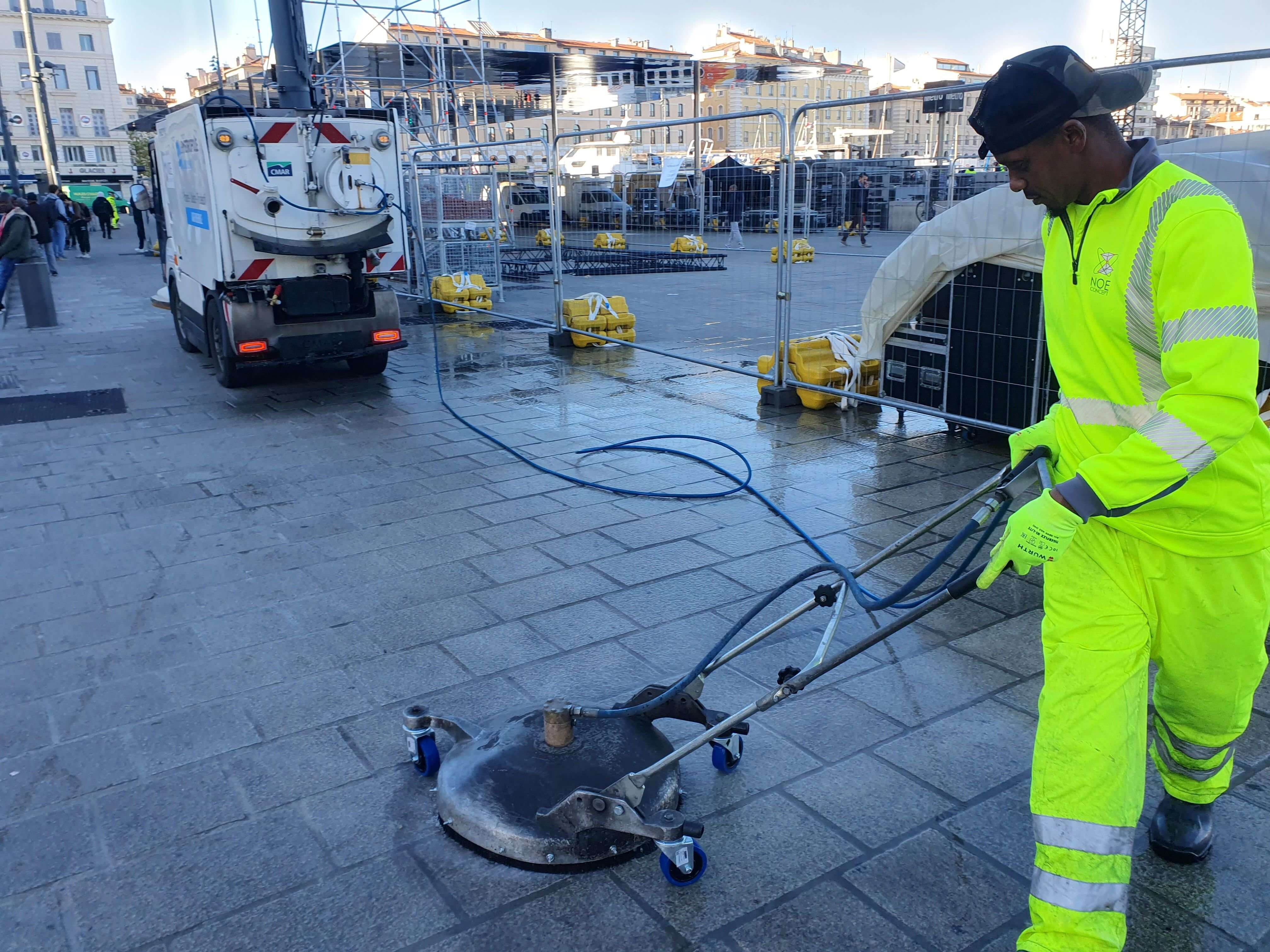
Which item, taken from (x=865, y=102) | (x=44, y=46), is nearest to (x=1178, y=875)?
(x=865, y=102)

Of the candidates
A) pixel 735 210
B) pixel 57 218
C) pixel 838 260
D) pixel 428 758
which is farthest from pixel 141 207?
pixel 428 758

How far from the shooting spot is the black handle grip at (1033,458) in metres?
2.34

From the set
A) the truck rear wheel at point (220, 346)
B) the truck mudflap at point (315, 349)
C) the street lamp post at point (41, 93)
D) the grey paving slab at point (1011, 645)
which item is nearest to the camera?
the grey paving slab at point (1011, 645)

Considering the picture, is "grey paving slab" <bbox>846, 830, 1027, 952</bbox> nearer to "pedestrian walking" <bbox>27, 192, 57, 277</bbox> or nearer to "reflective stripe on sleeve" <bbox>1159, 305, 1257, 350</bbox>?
"reflective stripe on sleeve" <bbox>1159, 305, 1257, 350</bbox>

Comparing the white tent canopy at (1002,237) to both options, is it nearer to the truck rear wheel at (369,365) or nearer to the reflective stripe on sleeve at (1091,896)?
the reflective stripe on sleeve at (1091,896)

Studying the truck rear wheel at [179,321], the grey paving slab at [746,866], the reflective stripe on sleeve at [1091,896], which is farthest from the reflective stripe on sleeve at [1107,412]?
the truck rear wheel at [179,321]

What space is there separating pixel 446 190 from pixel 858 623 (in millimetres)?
12629

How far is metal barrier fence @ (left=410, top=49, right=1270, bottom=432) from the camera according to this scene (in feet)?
20.1

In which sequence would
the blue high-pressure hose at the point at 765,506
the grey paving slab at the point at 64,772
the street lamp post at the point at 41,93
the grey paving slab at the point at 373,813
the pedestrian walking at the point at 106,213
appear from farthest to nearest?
the pedestrian walking at the point at 106,213
the street lamp post at the point at 41,93
the grey paving slab at the point at 64,772
the grey paving slab at the point at 373,813
the blue high-pressure hose at the point at 765,506

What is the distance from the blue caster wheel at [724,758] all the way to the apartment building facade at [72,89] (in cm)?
9218

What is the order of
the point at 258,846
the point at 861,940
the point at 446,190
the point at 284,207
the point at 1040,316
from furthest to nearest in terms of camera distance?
1. the point at 446,190
2. the point at 284,207
3. the point at 1040,316
4. the point at 258,846
5. the point at 861,940

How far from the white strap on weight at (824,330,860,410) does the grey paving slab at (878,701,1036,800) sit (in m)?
4.69

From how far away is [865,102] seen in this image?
6680 millimetres

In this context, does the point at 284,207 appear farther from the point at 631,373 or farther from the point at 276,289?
the point at 631,373
